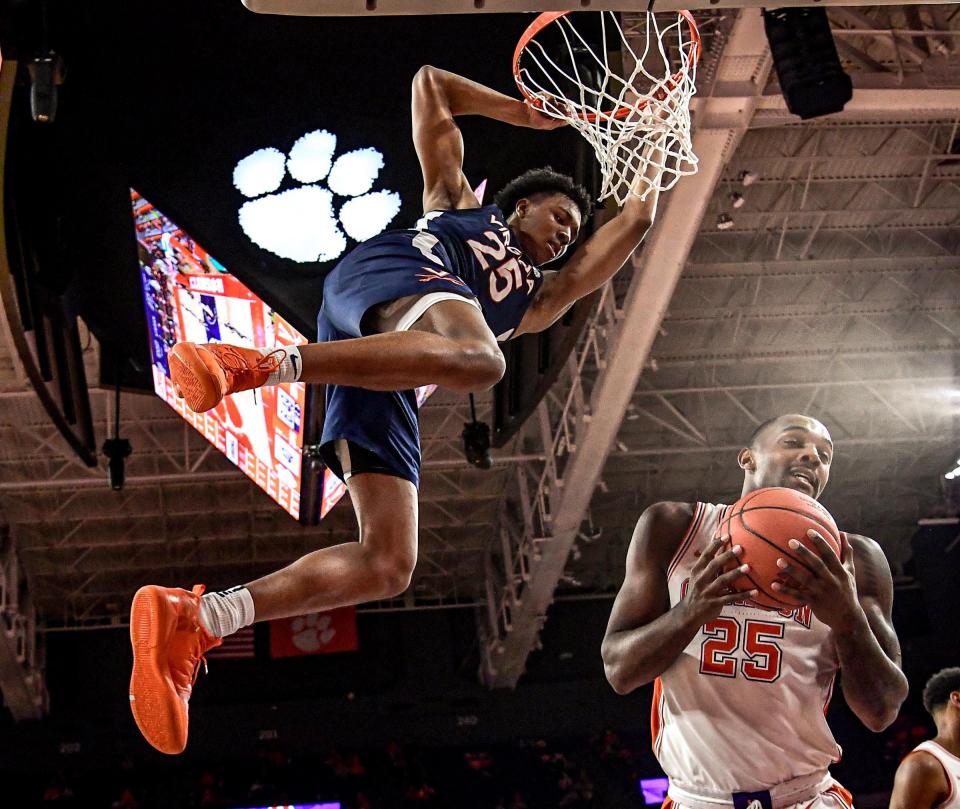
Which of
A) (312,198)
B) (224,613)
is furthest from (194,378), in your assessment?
(312,198)

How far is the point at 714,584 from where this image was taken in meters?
2.89

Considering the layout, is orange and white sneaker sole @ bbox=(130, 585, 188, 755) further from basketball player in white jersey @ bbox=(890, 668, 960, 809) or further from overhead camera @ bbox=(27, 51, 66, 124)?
overhead camera @ bbox=(27, 51, 66, 124)

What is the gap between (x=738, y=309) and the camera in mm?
13938

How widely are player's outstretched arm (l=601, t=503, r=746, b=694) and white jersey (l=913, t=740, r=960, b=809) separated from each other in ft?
5.30

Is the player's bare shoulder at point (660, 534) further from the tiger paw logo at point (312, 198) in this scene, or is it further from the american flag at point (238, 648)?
the american flag at point (238, 648)

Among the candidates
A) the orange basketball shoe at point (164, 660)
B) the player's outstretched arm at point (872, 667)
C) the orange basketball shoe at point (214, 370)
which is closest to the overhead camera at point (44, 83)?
the orange basketball shoe at point (214, 370)

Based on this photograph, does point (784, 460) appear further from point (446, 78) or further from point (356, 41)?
point (356, 41)

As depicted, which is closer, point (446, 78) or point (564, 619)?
point (446, 78)

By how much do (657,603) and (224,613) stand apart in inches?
46.0

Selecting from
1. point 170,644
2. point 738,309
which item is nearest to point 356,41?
point 170,644

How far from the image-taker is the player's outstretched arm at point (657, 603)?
291 centimetres

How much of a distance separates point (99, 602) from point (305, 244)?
1509cm

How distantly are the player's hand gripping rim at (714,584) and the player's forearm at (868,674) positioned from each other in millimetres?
317

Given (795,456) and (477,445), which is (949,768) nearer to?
(795,456)
